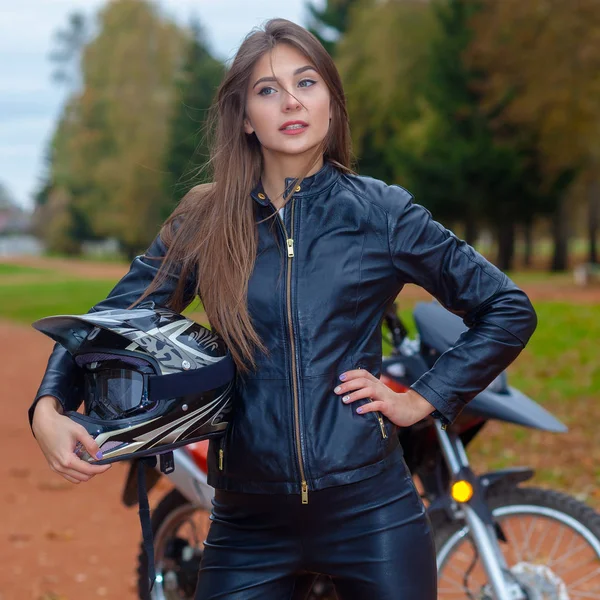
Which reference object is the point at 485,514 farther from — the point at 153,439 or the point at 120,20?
the point at 120,20

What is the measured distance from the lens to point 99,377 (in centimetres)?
233

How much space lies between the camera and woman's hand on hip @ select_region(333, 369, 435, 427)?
2283mm

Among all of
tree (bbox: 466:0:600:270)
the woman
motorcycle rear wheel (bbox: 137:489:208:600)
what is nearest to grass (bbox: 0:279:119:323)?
tree (bbox: 466:0:600:270)

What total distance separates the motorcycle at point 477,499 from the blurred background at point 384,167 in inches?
37.3

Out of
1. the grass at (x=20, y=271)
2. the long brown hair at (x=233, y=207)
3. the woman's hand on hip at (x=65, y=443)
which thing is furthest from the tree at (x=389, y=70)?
the woman's hand on hip at (x=65, y=443)

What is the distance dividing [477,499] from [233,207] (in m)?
1.38

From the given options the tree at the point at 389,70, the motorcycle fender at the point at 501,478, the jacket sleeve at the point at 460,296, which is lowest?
the tree at the point at 389,70

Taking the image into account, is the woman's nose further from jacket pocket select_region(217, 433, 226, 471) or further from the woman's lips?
jacket pocket select_region(217, 433, 226, 471)

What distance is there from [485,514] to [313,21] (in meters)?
47.5

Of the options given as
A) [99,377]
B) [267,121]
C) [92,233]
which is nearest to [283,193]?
[267,121]

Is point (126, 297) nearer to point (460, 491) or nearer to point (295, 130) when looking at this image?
point (295, 130)

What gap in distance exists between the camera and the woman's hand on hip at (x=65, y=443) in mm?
2191

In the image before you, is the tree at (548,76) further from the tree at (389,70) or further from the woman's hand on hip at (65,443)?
the woman's hand on hip at (65,443)

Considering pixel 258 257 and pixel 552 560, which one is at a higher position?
pixel 258 257
